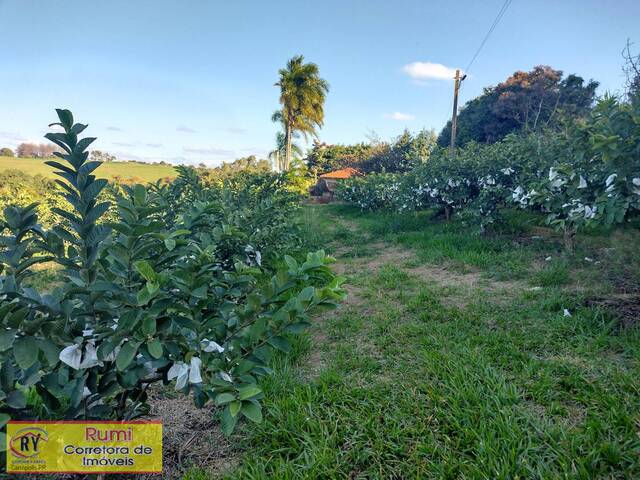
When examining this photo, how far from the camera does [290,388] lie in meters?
2.07

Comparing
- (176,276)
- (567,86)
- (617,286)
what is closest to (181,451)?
(176,276)

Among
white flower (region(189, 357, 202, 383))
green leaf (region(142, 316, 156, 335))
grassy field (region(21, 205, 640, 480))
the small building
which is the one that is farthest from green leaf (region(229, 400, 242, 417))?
the small building

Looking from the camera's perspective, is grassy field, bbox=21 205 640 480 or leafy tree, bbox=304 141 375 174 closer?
grassy field, bbox=21 205 640 480

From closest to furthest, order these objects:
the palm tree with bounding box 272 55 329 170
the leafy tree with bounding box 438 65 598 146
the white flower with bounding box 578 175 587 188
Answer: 1. the white flower with bounding box 578 175 587 188
2. the leafy tree with bounding box 438 65 598 146
3. the palm tree with bounding box 272 55 329 170

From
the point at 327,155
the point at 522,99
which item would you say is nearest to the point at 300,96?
the point at 522,99

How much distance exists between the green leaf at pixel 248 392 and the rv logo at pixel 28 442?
0.61 m

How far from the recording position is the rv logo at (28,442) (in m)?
1.01

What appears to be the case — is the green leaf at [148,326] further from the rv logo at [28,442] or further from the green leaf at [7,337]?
the rv logo at [28,442]

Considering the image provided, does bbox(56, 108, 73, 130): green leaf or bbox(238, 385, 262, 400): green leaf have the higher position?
bbox(56, 108, 73, 130): green leaf

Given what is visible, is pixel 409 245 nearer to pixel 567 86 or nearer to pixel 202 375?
pixel 202 375

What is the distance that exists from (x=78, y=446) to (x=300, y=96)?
2665cm

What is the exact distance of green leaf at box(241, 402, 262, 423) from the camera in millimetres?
925

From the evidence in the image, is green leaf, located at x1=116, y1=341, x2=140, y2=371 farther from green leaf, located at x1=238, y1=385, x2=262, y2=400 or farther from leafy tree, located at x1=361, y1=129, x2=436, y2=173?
leafy tree, located at x1=361, y1=129, x2=436, y2=173

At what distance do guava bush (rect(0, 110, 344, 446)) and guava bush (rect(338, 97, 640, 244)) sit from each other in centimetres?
259
